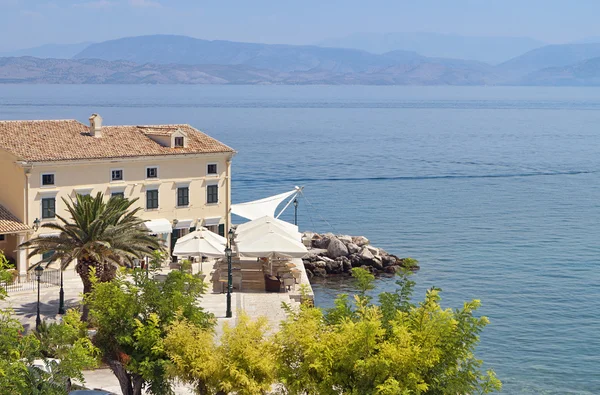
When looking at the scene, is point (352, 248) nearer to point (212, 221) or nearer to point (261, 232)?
point (212, 221)

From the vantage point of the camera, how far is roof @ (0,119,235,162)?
40062mm

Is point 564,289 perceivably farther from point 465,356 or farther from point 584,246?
point 465,356

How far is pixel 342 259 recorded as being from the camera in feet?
166

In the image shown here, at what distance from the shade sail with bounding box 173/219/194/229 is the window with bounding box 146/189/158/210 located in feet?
4.17

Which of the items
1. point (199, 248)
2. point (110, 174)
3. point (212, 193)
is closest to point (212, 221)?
point (212, 193)

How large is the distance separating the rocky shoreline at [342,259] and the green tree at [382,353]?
30.2 meters

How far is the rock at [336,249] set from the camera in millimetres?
51156

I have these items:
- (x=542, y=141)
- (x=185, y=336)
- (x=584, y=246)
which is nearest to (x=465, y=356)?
(x=185, y=336)

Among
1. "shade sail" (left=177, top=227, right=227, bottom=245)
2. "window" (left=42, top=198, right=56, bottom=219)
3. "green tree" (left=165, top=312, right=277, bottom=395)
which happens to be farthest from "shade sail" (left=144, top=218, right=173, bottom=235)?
"green tree" (left=165, top=312, right=277, bottom=395)

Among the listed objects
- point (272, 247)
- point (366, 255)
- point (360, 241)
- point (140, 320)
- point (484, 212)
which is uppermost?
point (140, 320)

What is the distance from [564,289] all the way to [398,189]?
40865mm

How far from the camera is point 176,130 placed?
43594mm

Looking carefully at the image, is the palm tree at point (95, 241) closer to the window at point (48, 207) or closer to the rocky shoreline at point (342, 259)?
the window at point (48, 207)

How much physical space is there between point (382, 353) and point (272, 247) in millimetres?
21117
